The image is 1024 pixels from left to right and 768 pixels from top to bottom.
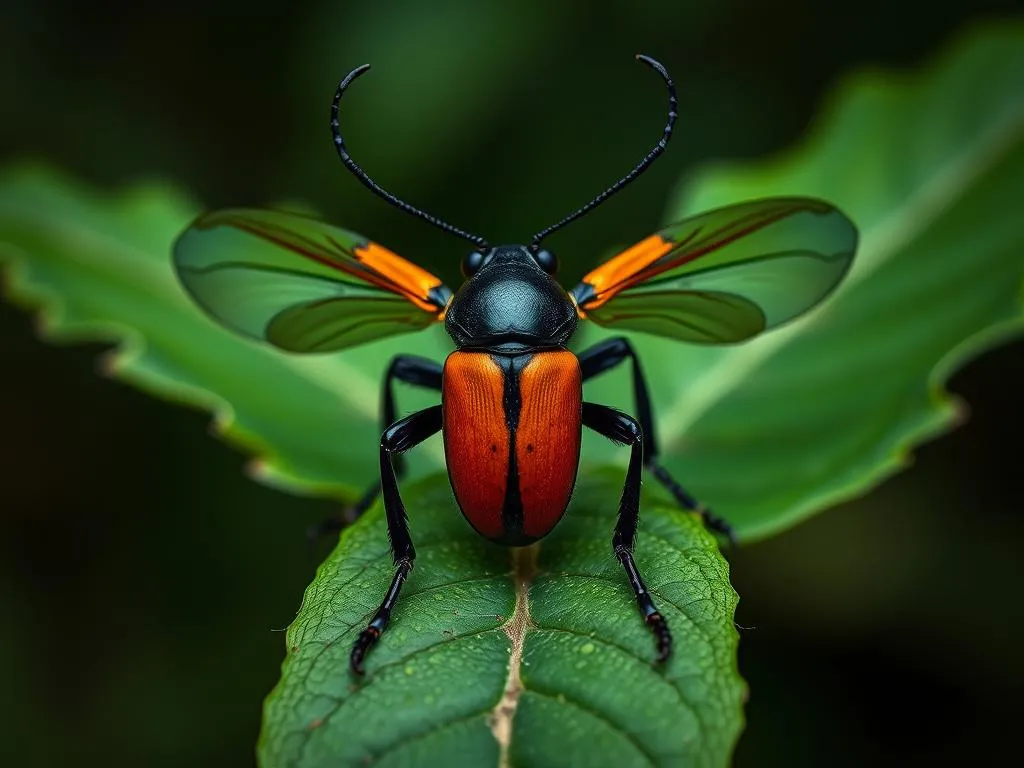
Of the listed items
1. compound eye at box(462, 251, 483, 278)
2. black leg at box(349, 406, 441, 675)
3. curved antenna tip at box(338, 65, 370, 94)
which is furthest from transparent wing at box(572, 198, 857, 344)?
curved antenna tip at box(338, 65, 370, 94)

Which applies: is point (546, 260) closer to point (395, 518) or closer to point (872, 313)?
point (395, 518)

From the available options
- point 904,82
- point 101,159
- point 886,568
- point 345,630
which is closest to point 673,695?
point 345,630

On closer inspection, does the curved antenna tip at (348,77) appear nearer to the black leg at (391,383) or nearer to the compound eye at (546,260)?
the compound eye at (546,260)

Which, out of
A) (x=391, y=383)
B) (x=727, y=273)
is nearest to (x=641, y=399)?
(x=727, y=273)

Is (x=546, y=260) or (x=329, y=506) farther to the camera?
(x=329, y=506)

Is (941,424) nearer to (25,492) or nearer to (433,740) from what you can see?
(433,740)

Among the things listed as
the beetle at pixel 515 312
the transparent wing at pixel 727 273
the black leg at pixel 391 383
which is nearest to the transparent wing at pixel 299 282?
the beetle at pixel 515 312
